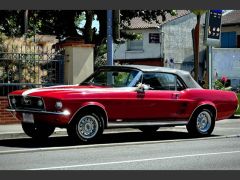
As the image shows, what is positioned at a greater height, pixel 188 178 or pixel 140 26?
pixel 140 26

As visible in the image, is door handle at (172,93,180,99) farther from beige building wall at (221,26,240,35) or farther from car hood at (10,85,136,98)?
beige building wall at (221,26,240,35)

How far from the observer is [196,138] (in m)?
13.3

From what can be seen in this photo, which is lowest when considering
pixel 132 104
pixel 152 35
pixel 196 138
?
pixel 196 138

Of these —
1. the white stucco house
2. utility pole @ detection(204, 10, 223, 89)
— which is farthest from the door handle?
the white stucco house

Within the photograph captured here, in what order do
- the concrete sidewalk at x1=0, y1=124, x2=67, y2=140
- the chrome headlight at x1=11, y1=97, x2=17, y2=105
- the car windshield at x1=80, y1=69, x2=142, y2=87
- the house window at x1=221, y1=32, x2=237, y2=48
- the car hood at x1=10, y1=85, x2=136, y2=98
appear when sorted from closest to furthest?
1. the car hood at x1=10, y1=85, x2=136, y2=98
2. the chrome headlight at x1=11, y1=97, x2=17, y2=105
3. the car windshield at x1=80, y1=69, x2=142, y2=87
4. the concrete sidewalk at x1=0, y1=124, x2=67, y2=140
5. the house window at x1=221, y1=32, x2=237, y2=48

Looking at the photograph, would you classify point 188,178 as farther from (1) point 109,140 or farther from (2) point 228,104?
(2) point 228,104

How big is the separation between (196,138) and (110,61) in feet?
12.6

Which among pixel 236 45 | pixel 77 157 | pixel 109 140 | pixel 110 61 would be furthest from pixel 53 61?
pixel 236 45

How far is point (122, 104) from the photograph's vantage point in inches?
478

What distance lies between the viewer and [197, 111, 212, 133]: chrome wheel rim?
13.7 meters

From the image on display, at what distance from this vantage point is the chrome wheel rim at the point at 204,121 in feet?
44.9

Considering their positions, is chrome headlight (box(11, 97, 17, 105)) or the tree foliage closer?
chrome headlight (box(11, 97, 17, 105))

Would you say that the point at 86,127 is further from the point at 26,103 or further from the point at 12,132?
the point at 12,132

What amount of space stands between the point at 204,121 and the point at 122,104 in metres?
2.57
